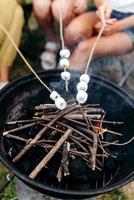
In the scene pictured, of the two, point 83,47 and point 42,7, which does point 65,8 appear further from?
point 83,47

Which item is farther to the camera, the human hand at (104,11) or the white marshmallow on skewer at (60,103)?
the human hand at (104,11)

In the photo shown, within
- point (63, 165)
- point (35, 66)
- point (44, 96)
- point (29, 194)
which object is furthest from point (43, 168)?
point (35, 66)

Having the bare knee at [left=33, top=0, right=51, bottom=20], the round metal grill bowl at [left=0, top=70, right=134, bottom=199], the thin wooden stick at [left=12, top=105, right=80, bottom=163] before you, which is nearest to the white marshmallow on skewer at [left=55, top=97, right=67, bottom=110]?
the thin wooden stick at [left=12, top=105, right=80, bottom=163]

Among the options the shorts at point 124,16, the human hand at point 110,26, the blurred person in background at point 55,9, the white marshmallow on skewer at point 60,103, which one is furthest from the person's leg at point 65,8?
the white marshmallow on skewer at point 60,103

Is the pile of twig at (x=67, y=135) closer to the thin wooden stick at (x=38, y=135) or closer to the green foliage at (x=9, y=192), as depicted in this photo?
the thin wooden stick at (x=38, y=135)

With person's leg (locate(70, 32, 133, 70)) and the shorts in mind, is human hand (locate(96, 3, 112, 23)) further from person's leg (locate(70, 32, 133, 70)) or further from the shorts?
person's leg (locate(70, 32, 133, 70))

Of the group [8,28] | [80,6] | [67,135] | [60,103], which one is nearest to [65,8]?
[80,6]
